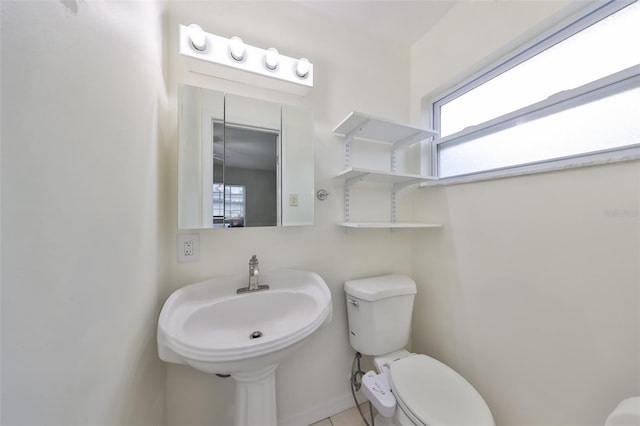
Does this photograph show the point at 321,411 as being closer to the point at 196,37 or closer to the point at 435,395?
the point at 435,395

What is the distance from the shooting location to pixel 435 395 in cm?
89

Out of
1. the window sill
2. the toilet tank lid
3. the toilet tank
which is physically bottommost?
the toilet tank

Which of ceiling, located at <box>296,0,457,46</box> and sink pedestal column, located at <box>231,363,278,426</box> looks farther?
ceiling, located at <box>296,0,457,46</box>

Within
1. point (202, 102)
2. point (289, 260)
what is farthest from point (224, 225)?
point (202, 102)

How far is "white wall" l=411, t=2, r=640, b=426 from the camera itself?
0.70m

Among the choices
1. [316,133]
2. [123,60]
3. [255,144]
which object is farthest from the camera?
[316,133]

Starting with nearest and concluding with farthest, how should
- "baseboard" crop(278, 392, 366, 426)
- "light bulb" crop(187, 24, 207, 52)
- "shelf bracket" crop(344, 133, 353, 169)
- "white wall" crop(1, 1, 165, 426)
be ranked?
"white wall" crop(1, 1, 165, 426)
"light bulb" crop(187, 24, 207, 52)
"baseboard" crop(278, 392, 366, 426)
"shelf bracket" crop(344, 133, 353, 169)

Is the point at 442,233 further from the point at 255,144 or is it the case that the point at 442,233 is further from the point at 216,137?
the point at 216,137

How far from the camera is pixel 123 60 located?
61cm

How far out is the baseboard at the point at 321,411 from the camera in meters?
1.15

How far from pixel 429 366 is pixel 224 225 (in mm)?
1241

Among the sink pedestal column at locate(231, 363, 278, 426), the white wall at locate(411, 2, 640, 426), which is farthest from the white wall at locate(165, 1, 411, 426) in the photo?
the white wall at locate(411, 2, 640, 426)

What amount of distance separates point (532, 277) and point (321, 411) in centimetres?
132

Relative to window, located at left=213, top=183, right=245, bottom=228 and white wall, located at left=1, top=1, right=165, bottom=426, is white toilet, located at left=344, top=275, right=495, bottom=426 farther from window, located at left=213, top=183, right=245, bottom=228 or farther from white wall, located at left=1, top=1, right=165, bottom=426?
white wall, located at left=1, top=1, right=165, bottom=426
